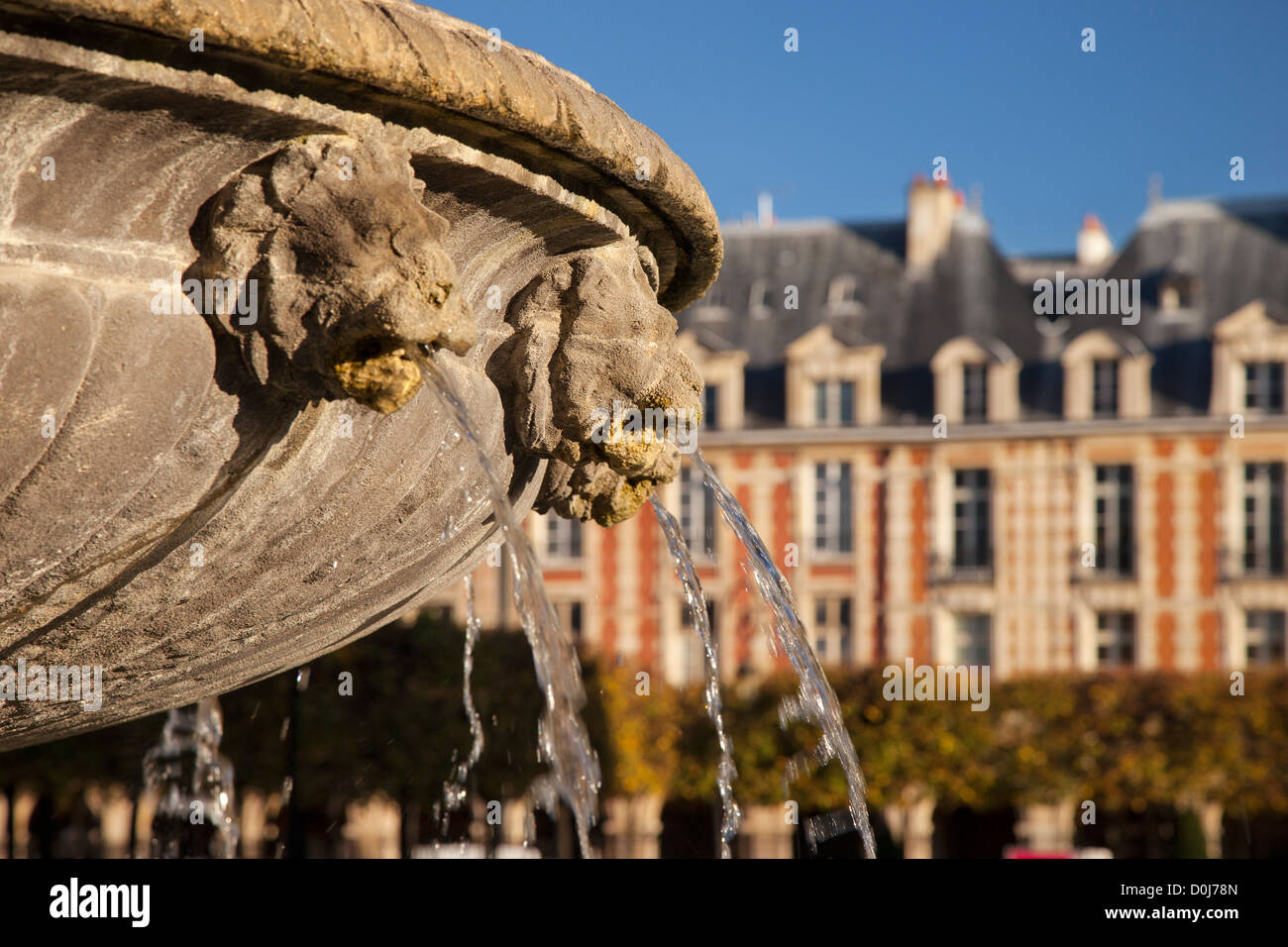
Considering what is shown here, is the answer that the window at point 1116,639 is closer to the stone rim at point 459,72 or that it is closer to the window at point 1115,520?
the window at point 1115,520

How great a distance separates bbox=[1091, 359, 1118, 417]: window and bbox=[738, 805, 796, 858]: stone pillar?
382 inches

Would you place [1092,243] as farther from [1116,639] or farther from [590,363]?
[590,363]

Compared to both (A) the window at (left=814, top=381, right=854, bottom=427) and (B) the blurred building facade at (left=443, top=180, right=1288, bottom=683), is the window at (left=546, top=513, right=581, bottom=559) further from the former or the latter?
(A) the window at (left=814, top=381, right=854, bottom=427)

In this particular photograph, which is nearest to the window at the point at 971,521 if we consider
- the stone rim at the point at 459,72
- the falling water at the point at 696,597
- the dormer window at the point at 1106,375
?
the dormer window at the point at 1106,375

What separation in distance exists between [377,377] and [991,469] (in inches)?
1138

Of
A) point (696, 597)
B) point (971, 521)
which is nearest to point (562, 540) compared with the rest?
point (971, 521)

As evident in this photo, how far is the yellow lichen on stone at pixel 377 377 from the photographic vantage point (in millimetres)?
2502

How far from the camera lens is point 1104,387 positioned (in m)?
30.6

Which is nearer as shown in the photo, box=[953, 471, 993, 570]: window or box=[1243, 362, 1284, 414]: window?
box=[1243, 362, 1284, 414]: window

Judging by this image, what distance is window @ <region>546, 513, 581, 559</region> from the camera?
32.1 meters

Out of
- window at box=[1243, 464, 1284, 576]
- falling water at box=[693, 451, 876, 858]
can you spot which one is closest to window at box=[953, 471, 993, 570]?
window at box=[1243, 464, 1284, 576]
